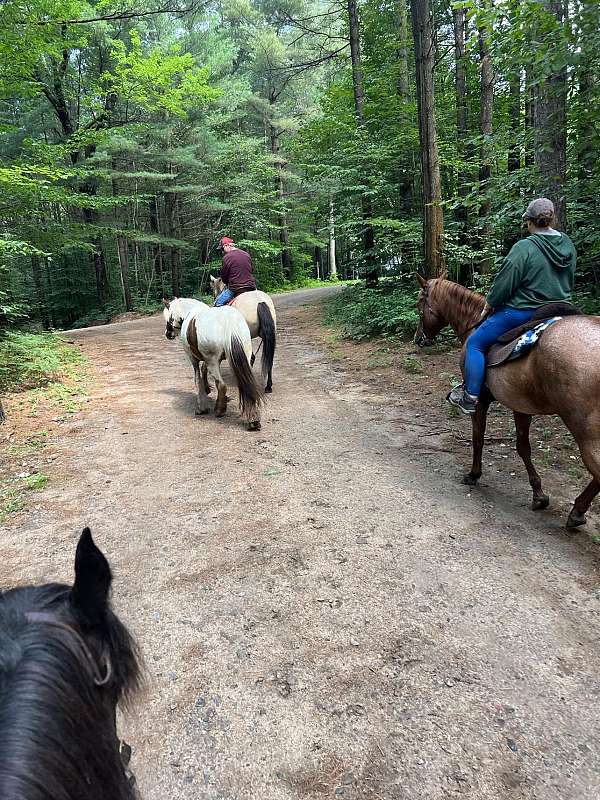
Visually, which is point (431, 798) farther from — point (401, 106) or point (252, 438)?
point (401, 106)

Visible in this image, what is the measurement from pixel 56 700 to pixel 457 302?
482 centimetres

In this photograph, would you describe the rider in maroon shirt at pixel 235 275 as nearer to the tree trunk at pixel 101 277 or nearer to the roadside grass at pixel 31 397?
the roadside grass at pixel 31 397

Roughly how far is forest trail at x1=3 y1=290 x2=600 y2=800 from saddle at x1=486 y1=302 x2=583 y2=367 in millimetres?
1281

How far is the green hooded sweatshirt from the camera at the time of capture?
3637mm

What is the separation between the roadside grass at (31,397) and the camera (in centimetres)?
476

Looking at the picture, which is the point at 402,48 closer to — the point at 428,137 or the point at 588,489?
the point at 428,137

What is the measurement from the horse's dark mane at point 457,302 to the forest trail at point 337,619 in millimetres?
1452

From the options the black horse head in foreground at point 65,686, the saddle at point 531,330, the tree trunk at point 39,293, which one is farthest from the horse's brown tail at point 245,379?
the tree trunk at point 39,293

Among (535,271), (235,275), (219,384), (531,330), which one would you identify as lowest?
(219,384)

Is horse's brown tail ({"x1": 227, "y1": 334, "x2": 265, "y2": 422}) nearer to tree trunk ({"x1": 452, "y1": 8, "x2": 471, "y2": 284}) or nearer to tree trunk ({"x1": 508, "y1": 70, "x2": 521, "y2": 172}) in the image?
tree trunk ({"x1": 508, "y1": 70, "x2": 521, "y2": 172})

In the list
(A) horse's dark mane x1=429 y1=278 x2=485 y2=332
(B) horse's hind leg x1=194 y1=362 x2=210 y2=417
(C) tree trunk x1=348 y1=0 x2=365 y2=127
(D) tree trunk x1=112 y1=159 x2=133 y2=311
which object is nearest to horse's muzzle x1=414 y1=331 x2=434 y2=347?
(A) horse's dark mane x1=429 y1=278 x2=485 y2=332

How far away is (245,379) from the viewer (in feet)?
19.5

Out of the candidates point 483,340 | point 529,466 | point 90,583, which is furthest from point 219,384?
point 90,583

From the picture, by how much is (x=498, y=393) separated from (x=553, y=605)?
176 cm
